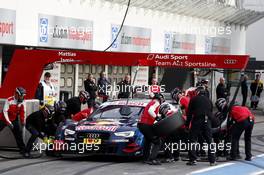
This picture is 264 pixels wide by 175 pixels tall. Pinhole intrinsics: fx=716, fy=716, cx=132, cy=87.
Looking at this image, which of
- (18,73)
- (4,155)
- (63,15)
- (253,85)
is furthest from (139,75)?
(4,155)

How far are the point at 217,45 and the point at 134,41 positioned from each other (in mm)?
9482

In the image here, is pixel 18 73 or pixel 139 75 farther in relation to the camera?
pixel 139 75

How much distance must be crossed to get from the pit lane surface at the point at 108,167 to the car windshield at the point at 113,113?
37.4 inches

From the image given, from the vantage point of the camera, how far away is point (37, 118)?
15.2 meters

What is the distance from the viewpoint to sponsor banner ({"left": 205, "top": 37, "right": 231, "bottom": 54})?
123ft

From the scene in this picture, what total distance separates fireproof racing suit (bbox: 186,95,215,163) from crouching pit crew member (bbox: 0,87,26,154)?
144 inches

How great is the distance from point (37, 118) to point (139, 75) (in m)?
16.7

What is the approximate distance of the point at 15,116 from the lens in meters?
15.4

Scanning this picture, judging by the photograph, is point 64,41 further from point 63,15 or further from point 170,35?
point 170,35

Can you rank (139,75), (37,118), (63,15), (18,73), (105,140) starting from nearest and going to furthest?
(105,140) → (37,118) → (18,73) → (63,15) → (139,75)

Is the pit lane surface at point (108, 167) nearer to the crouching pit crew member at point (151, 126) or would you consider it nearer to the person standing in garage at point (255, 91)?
the crouching pit crew member at point (151, 126)

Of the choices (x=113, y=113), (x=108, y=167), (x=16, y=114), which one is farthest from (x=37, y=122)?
(x=108, y=167)

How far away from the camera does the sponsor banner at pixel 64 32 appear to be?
78.1 feet

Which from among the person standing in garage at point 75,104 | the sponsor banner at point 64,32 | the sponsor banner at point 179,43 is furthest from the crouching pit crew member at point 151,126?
the sponsor banner at point 179,43
